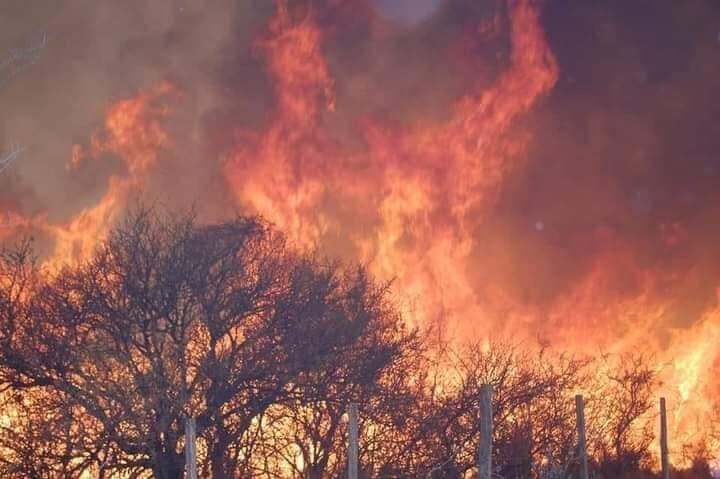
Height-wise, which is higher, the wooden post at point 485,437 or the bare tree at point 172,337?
the bare tree at point 172,337

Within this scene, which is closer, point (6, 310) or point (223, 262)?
point (6, 310)

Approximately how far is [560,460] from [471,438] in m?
2.63

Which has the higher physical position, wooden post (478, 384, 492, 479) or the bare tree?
the bare tree

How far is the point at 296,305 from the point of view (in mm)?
28672

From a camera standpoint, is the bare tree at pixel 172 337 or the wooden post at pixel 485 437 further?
the bare tree at pixel 172 337

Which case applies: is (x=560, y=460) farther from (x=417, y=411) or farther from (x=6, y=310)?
(x=6, y=310)

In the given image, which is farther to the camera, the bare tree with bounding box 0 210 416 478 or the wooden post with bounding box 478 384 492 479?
the bare tree with bounding box 0 210 416 478

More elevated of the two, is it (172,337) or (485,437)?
(172,337)

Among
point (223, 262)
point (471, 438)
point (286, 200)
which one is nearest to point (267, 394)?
point (223, 262)

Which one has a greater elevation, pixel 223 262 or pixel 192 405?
pixel 223 262

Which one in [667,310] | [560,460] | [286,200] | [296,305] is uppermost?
[286,200]

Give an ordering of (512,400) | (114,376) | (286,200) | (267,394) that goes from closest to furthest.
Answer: (114,376) < (267,394) < (512,400) < (286,200)

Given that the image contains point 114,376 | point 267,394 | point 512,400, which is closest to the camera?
point 114,376

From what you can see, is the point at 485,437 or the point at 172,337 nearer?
the point at 485,437
